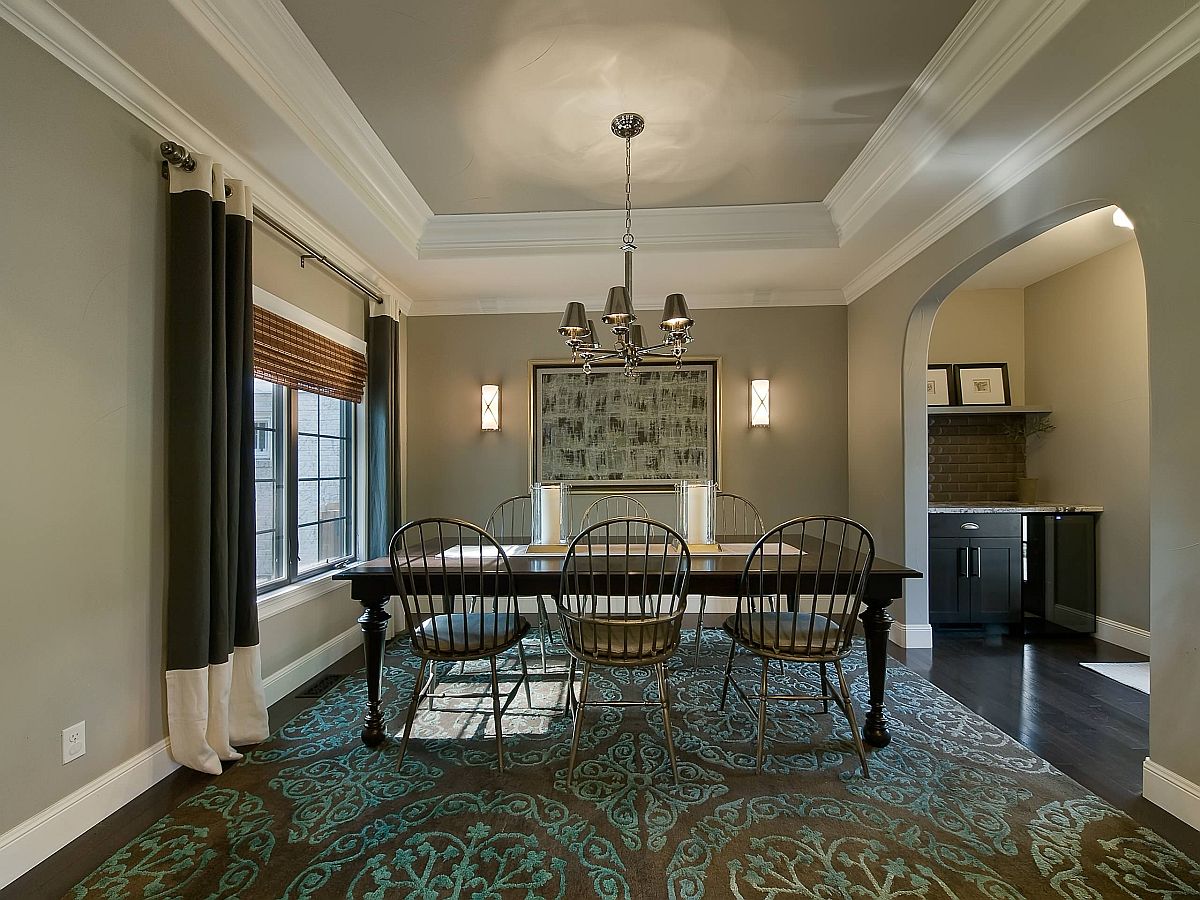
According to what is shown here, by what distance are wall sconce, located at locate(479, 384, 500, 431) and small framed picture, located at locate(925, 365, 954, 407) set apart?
3.57 m

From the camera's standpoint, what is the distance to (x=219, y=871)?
1797 mm

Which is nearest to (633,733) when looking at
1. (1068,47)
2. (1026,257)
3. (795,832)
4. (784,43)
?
(795,832)

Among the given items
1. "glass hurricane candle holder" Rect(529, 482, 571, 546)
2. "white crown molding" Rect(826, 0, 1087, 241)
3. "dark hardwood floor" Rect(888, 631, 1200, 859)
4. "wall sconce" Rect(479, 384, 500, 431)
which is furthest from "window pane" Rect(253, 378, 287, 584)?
"dark hardwood floor" Rect(888, 631, 1200, 859)

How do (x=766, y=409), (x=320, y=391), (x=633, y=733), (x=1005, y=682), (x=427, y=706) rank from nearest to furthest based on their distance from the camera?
(x=633, y=733), (x=427, y=706), (x=1005, y=682), (x=320, y=391), (x=766, y=409)

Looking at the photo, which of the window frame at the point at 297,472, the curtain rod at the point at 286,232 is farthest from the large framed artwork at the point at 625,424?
the curtain rod at the point at 286,232

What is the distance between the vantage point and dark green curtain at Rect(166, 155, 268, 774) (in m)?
2.33

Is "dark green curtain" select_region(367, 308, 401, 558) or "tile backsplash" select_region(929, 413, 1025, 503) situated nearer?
"dark green curtain" select_region(367, 308, 401, 558)

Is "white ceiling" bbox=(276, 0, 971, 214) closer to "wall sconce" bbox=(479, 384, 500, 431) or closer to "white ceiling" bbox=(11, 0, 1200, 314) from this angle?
"white ceiling" bbox=(11, 0, 1200, 314)

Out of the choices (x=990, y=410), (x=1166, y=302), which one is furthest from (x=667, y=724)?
(x=990, y=410)

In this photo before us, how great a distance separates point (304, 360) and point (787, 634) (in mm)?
2966

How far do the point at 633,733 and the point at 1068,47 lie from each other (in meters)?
3.10

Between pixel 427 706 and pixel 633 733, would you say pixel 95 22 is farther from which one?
pixel 633 733

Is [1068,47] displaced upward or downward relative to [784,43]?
downward

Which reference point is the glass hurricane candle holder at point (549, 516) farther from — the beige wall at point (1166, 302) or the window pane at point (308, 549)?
the beige wall at point (1166, 302)
